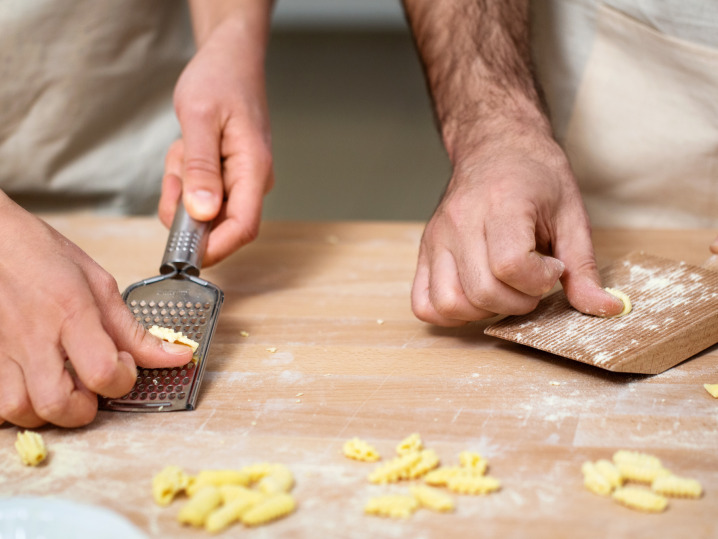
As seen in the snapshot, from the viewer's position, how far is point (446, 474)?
28.0 inches

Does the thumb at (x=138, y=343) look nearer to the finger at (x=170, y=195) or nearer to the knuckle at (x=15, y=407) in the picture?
the knuckle at (x=15, y=407)

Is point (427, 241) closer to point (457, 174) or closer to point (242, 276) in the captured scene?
point (457, 174)

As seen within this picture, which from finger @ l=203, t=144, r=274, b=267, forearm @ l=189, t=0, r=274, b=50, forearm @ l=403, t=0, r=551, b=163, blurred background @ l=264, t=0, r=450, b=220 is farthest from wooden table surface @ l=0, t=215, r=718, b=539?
blurred background @ l=264, t=0, r=450, b=220

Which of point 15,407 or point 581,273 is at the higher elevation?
point 581,273

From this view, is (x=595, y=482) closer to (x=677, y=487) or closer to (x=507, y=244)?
(x=677, y=487)

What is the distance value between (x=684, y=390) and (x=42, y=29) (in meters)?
1.45

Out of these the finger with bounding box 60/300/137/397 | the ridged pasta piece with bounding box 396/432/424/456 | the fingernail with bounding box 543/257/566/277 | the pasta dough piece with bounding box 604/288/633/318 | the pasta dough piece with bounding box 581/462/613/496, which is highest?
the fingernail with bounding box 543/257/566/277

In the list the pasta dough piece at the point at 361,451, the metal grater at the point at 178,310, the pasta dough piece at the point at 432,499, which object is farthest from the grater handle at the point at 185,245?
the pasta dough piece at the point at 432,499

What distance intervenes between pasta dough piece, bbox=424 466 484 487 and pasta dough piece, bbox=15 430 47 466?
1.44 feet

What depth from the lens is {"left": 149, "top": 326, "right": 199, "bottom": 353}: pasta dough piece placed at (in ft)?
2.94

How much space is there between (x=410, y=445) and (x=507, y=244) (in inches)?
12.3

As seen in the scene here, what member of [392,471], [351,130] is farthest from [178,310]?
[351,130]

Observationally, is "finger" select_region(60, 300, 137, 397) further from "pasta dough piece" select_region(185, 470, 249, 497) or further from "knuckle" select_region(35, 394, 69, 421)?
"pasta dough piece" select_region(185, 470, 249, 497)

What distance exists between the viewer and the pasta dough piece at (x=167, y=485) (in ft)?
2.27
